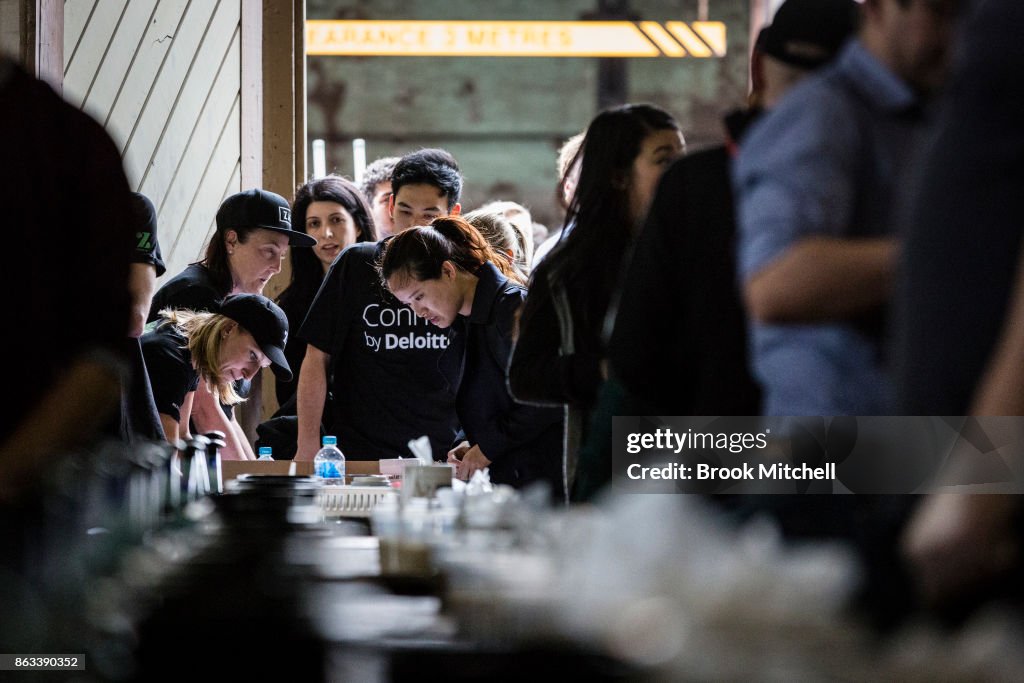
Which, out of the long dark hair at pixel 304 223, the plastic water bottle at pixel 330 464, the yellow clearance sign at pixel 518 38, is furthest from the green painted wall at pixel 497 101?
the plastic water bottle at pixel 330 464

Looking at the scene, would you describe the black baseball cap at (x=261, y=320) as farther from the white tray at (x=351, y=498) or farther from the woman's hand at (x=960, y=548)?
the woman's hand at (x=960, y=548)

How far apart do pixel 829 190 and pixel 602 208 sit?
86cm

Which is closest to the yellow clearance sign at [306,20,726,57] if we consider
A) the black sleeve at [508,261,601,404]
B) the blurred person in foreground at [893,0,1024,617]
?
the black sleeve at [508,261,601,404]

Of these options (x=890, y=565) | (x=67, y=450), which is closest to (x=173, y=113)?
(x=67, y=450)

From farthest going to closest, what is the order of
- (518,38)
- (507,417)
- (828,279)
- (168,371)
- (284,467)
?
(518,38)
(284,467)
(168,371)
(507,417)
(828,279)

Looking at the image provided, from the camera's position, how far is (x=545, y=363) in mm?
1965

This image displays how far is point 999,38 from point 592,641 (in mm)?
533

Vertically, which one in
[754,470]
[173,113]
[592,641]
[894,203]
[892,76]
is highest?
[173,113]

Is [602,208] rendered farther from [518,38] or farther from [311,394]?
[518,38]

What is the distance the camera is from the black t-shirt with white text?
3.53 m

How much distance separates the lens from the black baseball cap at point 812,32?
119 cm

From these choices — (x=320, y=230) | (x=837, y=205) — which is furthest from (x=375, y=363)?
(x=837, y=205)

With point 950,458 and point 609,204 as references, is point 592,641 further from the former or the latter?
point 609,204

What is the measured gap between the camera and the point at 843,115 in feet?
3.46
